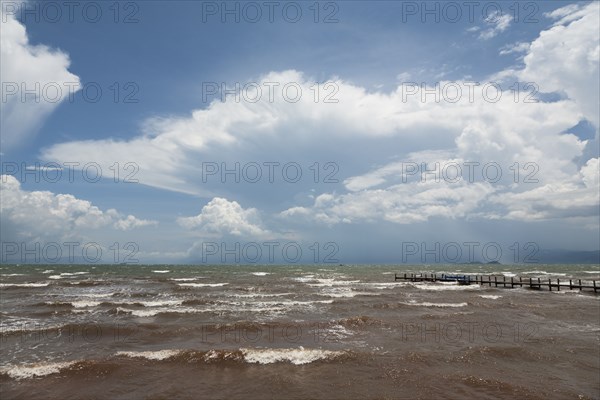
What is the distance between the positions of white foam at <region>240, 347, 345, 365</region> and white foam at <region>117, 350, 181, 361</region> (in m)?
3.74

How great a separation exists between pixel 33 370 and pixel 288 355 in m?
11.7

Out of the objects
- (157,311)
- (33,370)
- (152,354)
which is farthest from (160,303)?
(33,370)

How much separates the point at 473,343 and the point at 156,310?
2737 cm

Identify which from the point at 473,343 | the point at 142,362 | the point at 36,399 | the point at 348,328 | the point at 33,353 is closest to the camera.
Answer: the point at 36,399

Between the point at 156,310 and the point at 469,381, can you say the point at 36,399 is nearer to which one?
the point at 469,381

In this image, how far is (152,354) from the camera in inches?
765

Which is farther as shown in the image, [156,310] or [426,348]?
[156,310]

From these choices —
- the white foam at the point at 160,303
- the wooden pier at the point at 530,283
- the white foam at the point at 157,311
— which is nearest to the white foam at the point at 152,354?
the white foam at the point at 157,311

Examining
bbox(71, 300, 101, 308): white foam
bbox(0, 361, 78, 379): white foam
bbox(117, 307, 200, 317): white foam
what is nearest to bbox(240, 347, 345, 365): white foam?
bbox(0, 361, 78, 379): white foam

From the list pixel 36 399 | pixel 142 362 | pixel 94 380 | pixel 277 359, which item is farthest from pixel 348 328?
pixel 36 399

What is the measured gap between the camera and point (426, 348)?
20.3m

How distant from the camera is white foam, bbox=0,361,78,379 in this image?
1630 cm

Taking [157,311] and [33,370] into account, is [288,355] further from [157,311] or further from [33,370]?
[157,311]

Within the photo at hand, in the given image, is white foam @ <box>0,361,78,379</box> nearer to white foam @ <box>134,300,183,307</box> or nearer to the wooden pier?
white foam @ <box>134,300,183,307</box>
